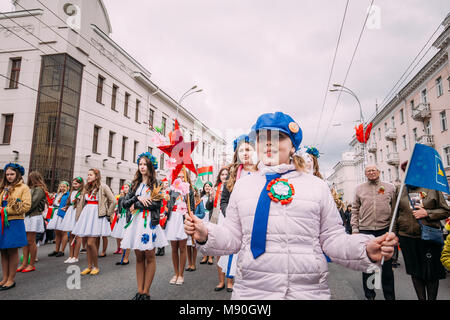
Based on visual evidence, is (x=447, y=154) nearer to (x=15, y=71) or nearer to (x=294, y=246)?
(x=294, y=246)

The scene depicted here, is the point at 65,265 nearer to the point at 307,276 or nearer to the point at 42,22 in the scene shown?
the point at 307,276

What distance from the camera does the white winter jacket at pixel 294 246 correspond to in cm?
161

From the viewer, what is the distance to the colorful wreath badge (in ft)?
5.65

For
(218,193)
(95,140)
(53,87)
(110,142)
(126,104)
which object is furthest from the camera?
(126,104)

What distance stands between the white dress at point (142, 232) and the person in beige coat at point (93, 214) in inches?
74.5

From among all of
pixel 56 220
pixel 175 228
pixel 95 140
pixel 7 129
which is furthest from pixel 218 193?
pixel 7 129

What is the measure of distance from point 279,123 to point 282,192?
0.45 meters

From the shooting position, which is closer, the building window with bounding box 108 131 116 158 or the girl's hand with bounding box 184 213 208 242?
the girl's hand with bounding box 184 213 208 242

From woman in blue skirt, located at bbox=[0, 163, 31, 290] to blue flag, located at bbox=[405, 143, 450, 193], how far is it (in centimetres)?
545

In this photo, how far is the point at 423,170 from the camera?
1567 mm

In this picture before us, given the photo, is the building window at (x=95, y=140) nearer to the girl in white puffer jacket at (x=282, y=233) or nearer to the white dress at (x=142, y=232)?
the white dress at (x=142, y=232)

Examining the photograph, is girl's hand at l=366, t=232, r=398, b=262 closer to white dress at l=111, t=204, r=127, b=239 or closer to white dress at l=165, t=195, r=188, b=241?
white dress at l=165, t=195, r=188, b=241

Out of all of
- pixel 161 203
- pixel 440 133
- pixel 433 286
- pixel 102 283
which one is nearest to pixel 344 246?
pixel 433 286

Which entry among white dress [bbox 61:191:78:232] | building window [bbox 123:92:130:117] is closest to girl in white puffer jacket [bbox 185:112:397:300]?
white dress [bbox 61:191:78:232]
